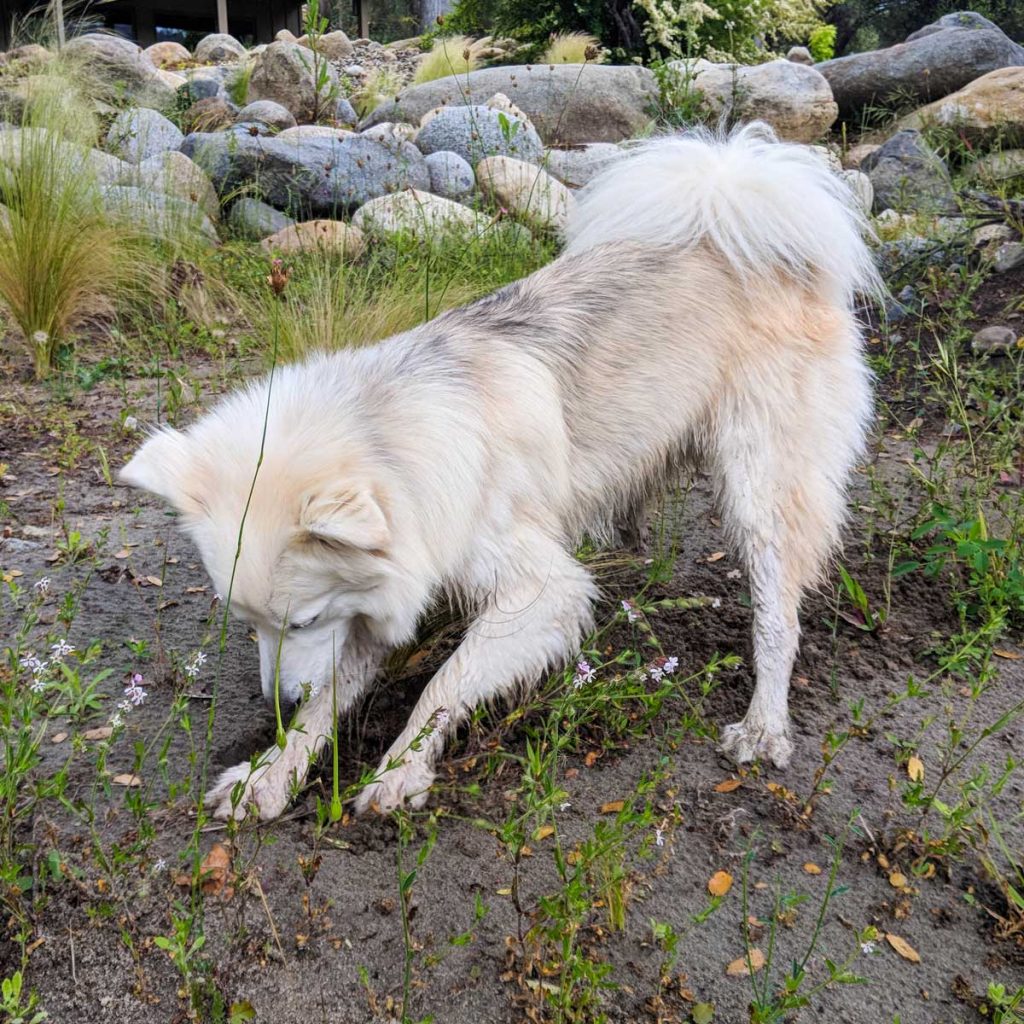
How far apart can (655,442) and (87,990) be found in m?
2.00

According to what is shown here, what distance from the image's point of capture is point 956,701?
9.30 feet

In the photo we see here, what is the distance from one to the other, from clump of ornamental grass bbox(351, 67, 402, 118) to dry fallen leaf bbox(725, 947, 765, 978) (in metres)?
12.2

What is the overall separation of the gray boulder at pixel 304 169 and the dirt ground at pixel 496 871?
4.51 metres

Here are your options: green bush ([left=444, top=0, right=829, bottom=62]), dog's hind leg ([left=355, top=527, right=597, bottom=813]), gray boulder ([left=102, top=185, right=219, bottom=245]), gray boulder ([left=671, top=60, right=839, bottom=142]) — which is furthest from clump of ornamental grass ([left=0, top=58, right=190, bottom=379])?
green bush ([left=444, top=0, right=829, bottom=62])

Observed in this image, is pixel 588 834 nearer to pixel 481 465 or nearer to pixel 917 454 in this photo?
pixel 481 465

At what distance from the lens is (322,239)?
5.77 meters

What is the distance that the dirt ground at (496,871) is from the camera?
1859mm

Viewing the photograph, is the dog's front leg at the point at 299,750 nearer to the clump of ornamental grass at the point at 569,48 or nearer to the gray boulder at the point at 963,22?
the clump of ornamental grass at the point at 569,48

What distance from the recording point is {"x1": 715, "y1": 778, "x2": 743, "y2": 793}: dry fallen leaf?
246 centimetres

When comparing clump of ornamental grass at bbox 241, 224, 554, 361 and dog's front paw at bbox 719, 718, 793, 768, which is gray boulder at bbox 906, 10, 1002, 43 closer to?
clump of ornamental grass at bbox 241, 224, 554, 361

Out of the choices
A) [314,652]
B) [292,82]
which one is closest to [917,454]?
[314,652]

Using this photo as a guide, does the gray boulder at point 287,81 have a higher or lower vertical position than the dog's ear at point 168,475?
higher

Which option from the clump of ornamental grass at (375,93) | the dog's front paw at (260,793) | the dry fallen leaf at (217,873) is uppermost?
the clump of ornamental grass at (375,93)

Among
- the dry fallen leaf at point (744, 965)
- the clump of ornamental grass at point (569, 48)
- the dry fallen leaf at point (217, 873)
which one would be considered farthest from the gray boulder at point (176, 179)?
the clump of ornamental grass at point (569, 48)
